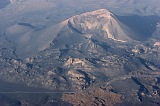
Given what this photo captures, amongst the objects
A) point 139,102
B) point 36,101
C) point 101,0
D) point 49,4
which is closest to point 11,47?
point 36,101

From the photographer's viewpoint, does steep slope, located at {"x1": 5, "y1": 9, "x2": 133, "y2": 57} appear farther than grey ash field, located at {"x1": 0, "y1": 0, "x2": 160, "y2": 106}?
Yes

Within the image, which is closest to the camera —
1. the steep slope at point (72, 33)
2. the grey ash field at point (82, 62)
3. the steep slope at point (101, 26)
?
the grey ash field at point (82, 62)

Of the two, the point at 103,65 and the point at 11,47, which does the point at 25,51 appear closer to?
the point at 11,47

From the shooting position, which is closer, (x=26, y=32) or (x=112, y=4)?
(x=26, y=32)

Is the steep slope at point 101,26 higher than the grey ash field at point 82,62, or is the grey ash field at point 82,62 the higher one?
the steep slope at point 101,26

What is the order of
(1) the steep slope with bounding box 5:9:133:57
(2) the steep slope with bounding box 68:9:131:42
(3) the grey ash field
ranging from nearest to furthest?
(3) the grey ash field → (1) the steep slope with bounding box 5:9:133:57 → (2) the steep slope with bounding box 68:9:131:42

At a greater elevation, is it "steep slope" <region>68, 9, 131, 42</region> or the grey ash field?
"steep slope" <region>68, 9, 131, 42</region>

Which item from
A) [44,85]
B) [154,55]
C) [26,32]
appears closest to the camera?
[44,85]

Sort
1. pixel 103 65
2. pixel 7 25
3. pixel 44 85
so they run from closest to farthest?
pixel 44 85
pixel 103 65
pixel 7 25
